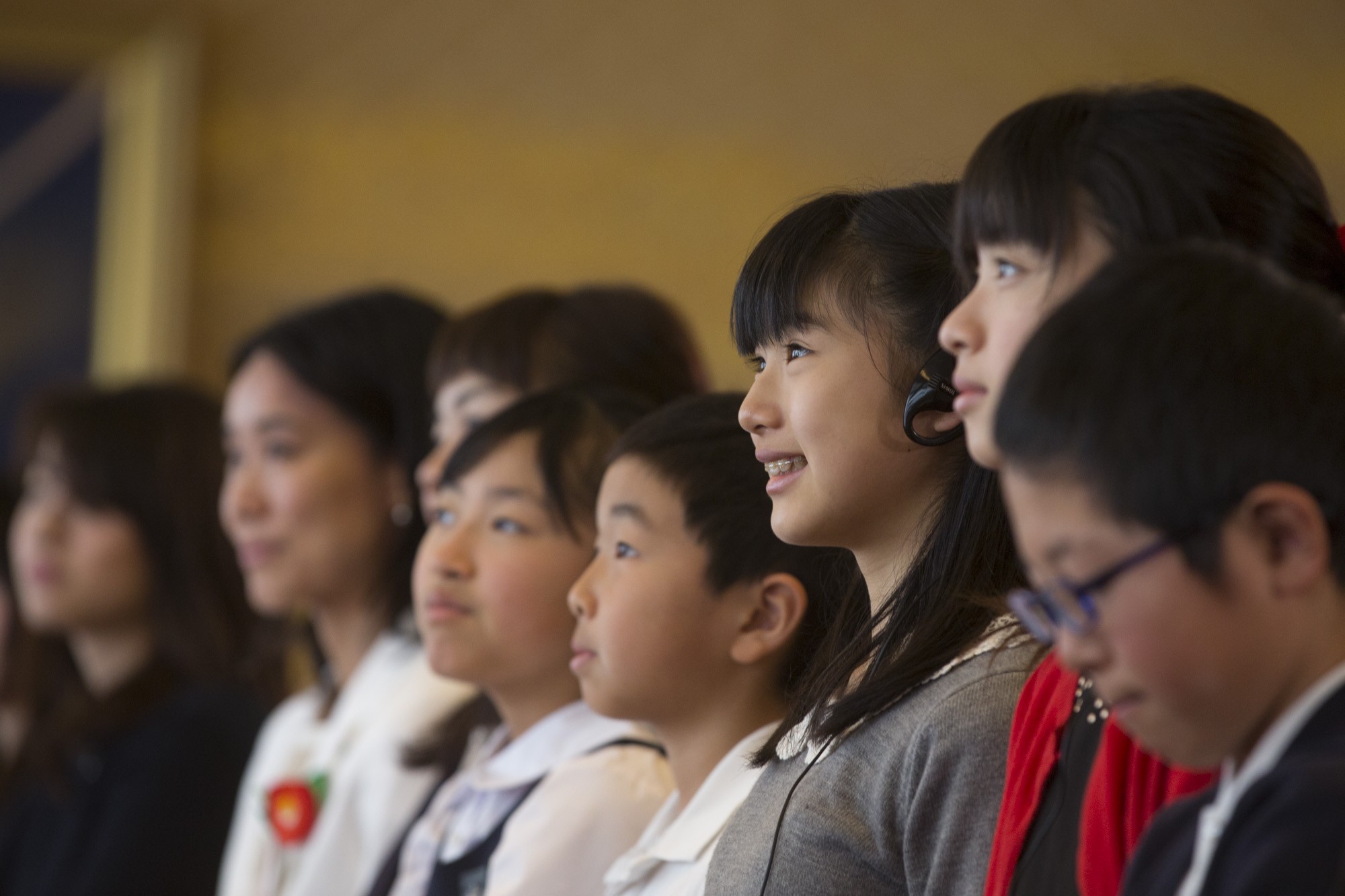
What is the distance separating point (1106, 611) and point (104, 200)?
3499mm

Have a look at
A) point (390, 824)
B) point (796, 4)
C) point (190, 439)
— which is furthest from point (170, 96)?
point (390, 824)

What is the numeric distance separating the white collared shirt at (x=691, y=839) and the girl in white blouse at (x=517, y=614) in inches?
6.1

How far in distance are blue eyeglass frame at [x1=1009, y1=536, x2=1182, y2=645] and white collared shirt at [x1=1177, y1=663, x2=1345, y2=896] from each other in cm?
9

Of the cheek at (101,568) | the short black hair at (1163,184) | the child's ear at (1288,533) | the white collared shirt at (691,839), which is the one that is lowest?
the white collared shirt at (691,839)

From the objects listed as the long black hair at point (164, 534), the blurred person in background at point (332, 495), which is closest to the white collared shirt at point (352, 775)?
the blurred person in background at point (332, 495)

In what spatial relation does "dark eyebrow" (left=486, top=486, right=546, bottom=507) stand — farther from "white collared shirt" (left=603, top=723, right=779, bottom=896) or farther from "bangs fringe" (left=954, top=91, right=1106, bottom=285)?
"bangs fringe" (left=954, top=91, right=1106, bottom=285)

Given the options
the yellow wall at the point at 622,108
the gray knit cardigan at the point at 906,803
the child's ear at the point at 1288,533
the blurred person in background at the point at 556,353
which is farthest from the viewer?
the yellow wall at the point at 622,108

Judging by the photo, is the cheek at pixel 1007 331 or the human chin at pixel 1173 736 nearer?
the human chin at pixel 1173 736

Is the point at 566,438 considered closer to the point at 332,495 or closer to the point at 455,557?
the point at 455,557

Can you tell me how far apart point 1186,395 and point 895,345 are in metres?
A: 0.45

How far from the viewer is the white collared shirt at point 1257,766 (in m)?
0.67

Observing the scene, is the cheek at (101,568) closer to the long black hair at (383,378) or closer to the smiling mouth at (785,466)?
the long black hair at (383,378)

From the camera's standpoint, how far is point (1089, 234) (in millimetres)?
847

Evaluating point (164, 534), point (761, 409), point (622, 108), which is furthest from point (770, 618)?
point (622, 108)
